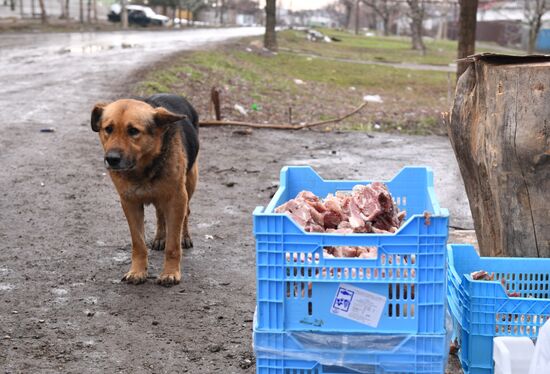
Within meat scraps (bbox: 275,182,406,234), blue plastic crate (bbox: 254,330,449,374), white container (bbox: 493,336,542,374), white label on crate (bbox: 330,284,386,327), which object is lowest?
white container (bbox: 493,336,542,374)

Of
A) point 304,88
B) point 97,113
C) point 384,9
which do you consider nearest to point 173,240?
point 97,113

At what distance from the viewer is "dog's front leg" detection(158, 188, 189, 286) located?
17.8 feet

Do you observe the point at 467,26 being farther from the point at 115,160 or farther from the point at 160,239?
the point at 115,160

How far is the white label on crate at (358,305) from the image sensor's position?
9.54 ft

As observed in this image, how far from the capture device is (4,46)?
81.0 ft

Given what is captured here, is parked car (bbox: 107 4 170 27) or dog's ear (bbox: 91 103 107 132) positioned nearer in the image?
dog's ear (bbox: 91 103 107 132)

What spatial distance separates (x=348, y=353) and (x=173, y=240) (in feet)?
9.02

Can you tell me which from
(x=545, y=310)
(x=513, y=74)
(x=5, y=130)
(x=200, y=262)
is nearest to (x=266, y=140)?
(x=5, y=130)

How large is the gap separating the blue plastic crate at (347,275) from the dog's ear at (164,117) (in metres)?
2.35

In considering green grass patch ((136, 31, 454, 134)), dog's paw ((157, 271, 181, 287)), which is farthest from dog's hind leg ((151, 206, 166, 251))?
green grass patch ((136, 31, 454, 134))

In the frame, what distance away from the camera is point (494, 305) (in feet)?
11.6

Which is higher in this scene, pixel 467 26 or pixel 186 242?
pixel 467 26

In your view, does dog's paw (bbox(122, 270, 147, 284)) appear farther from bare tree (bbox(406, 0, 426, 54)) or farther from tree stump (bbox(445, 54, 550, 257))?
bare tree (bbox(406, 0, 426, 54))

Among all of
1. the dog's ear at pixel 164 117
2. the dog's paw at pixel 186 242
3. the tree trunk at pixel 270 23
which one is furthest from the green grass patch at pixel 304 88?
the dog's ear at pixel 164 117
